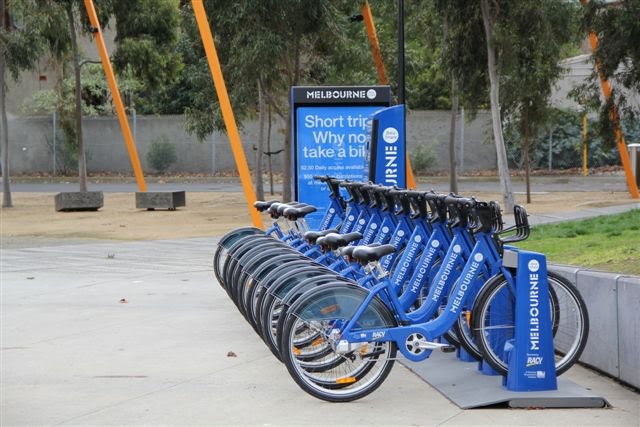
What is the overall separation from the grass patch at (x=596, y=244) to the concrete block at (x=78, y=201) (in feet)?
49.5

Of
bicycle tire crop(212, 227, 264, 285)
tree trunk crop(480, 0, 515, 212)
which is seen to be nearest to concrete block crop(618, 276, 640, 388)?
bicycle tire crop(212, 227, 264, 285)

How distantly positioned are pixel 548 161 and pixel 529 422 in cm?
3641

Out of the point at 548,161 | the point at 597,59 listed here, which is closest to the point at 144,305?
the point at 597,59

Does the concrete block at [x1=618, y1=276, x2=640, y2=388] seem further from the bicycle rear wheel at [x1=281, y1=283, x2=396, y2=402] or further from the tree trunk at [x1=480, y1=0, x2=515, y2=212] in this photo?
the tree trunk at [x1=480, y1=0, x2=515, y2=212]

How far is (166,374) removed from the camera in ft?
27.5

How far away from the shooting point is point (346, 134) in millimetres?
14664

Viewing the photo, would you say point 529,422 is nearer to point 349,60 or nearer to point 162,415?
point 162,415

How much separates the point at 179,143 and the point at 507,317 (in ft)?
125

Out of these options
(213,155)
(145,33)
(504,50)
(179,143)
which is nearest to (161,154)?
(179,143)

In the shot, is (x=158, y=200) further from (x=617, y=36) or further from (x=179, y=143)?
(x=179, y=143)

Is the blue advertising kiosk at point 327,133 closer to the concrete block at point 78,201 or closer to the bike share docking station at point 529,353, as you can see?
the bike share docking station at point 529,353

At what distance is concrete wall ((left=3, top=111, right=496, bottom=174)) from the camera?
42.7m

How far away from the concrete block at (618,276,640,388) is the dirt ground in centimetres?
1383

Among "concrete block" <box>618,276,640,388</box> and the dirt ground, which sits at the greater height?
"concrete block" <box>618,276,640,388</box>
